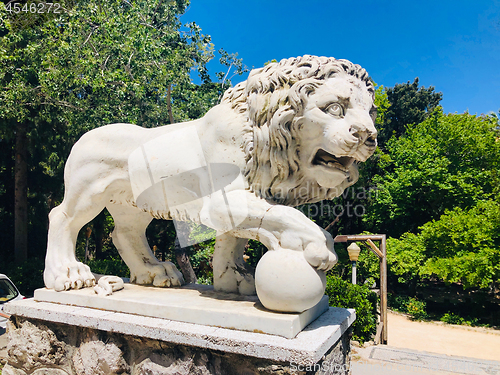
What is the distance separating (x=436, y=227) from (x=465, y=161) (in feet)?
13.0

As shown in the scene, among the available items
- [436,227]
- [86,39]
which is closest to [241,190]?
[86,39]

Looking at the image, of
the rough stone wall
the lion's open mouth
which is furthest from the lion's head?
the rough stone wall

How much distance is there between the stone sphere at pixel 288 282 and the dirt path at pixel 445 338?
263 inches

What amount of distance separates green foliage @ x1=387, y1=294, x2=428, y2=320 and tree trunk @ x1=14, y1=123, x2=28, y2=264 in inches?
422

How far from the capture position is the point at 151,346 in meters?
2.17

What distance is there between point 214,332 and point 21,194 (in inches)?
365

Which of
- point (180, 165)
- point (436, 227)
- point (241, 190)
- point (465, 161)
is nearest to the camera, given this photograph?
point (241, 190)

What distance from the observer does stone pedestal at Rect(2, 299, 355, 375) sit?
5.96ft

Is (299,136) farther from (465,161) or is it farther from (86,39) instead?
(465,161)

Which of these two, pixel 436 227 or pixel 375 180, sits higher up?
pixel 375 180

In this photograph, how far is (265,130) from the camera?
2.13 m

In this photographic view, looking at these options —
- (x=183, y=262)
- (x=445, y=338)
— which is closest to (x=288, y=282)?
(x=183, y=262)

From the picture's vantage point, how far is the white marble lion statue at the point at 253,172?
199 centimetres

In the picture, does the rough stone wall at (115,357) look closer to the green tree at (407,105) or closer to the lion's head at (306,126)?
the lion's head at (306,126)
